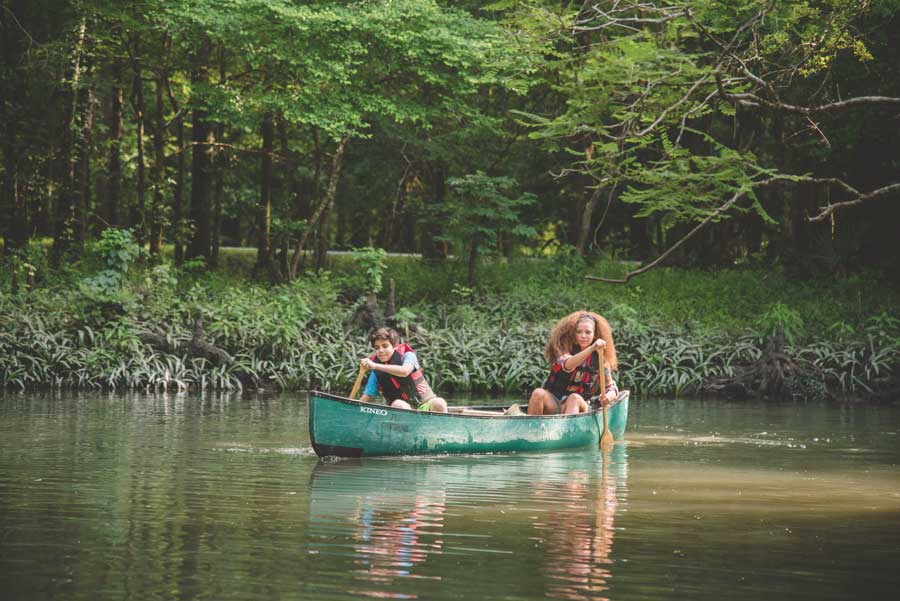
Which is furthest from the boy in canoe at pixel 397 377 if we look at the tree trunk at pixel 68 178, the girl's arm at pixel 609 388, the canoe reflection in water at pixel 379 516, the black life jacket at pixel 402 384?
the tree trunk at pixel 68 178

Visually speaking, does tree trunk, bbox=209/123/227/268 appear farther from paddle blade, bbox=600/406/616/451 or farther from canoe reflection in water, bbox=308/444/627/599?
canoe reflection in water, bbox=308/444/627/599

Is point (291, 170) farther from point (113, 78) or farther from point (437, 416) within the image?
point (437, 416)

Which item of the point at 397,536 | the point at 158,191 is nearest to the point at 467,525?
the point at 397,536

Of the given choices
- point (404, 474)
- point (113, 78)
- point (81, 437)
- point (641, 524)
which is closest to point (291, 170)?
point (113, 78)

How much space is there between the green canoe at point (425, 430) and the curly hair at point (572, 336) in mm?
669

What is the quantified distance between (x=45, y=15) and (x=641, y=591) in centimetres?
2389

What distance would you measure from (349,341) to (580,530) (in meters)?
14.5

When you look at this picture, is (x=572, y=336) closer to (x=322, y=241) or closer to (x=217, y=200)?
(x=322, y=241)

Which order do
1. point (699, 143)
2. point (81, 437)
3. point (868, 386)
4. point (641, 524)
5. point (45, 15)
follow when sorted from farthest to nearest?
point (699, 143) < point (45, 15) < point (868, 386) < point (81, 437) < point (641, 524)

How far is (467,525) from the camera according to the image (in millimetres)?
8164

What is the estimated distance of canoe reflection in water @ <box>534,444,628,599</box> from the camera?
6352mm

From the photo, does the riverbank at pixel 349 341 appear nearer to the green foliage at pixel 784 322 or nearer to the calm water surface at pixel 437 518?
the green foliage at pixel 784 322

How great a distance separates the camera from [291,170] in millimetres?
34969

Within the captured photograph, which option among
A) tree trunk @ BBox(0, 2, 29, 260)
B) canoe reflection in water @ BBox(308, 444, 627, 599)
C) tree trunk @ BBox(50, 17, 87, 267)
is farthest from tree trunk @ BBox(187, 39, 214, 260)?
canoe reflection in water @ BBox(308, 444, 627, 599)
